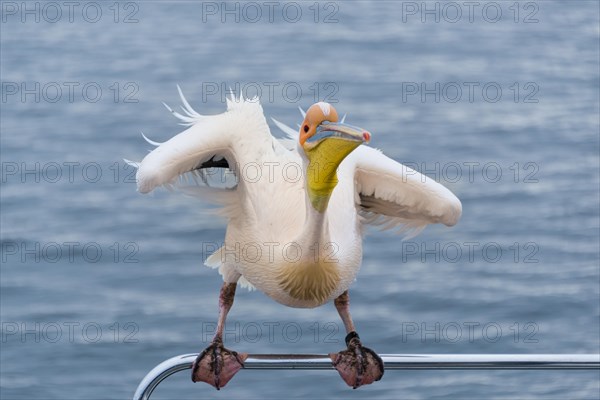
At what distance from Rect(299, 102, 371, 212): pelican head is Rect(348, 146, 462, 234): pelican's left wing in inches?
21.9

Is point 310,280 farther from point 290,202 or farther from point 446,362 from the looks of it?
point 446,362

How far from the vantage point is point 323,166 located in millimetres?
3123

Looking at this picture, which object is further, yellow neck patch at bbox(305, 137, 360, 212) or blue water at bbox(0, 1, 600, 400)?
blue water at bbox(0, 1, 600, 400)

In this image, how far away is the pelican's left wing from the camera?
12.4 feet

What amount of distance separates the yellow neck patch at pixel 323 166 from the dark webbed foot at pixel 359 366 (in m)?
0.48

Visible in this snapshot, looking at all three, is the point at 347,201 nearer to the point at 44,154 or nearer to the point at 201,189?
the point at 201,189

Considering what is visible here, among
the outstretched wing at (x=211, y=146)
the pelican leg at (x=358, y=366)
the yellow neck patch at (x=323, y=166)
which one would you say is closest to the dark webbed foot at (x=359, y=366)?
the pelican leg at (x=358, y=366)

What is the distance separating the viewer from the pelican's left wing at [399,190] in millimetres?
3768

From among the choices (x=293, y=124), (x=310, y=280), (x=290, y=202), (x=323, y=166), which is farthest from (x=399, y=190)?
(x=293, y=124)

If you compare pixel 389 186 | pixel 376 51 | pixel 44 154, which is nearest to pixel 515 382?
pixel 389 186

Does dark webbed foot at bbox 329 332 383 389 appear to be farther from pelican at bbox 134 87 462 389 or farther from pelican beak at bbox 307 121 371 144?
pelican beak at bbox 307 121 371 144

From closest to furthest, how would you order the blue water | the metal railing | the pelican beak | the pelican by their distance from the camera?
the metal railing → the pelican beak → the pelican → the blue water

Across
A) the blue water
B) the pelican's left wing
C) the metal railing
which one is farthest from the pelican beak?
the blue water

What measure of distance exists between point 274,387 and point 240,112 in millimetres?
2577
